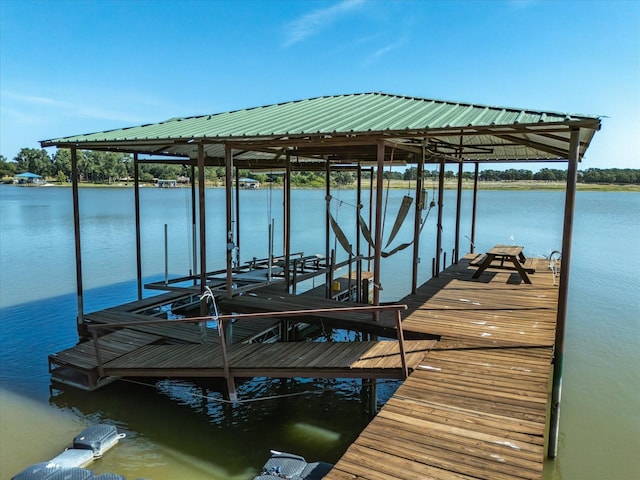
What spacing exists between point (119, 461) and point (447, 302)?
481 centimetres

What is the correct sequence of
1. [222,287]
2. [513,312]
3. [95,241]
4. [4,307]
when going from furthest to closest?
[95,241] < [4,307] < [222,287] < [513,312]

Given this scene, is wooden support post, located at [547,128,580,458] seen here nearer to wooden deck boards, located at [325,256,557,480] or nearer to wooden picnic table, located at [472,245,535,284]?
wooden deck boards, located at [325,256,557,480]

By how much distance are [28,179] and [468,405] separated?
92851 mm

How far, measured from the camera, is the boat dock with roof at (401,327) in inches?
131

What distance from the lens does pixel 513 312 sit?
6.35 m

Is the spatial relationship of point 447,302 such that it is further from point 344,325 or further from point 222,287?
point 222,287

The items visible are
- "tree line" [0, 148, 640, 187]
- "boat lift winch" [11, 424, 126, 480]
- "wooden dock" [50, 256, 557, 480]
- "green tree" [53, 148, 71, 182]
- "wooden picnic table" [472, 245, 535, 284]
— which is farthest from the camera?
"green tree" [53, 148, 71, 182]

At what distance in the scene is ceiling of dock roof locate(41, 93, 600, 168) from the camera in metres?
4.94

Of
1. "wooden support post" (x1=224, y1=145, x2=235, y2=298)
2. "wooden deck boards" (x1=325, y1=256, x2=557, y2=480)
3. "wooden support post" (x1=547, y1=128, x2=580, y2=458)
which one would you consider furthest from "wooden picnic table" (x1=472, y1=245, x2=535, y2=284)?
"wooden support post" (x1=224, y1=145, x2=235, y2=298)

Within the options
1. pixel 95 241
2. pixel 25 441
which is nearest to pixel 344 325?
pixel 25 441

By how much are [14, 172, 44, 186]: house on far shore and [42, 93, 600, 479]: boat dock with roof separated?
82500 millimetres

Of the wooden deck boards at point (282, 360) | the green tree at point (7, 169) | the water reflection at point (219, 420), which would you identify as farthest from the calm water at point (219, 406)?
the green tree at point (7, 169)

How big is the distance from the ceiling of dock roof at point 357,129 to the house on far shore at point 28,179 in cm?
8199

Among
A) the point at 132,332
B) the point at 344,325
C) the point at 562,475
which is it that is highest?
the point at 344,325
